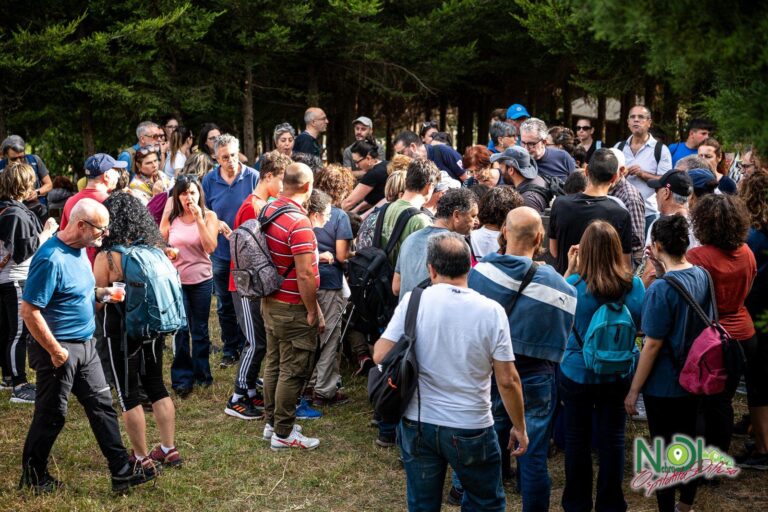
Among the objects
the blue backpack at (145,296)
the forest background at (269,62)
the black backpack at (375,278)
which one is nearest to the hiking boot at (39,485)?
the blue backpack at (145,296)

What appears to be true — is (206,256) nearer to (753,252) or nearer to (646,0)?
(753,252)

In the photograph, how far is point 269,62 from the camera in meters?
15.1

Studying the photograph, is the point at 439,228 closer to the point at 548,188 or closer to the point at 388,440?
the point at 388,440

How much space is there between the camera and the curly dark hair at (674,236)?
4.23 meters

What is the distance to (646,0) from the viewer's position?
87.6 inches

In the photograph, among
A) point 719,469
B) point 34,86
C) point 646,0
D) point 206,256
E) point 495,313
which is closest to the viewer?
point 646,0

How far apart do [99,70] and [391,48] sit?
5296 millimetres

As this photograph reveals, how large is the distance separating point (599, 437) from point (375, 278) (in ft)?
6.74

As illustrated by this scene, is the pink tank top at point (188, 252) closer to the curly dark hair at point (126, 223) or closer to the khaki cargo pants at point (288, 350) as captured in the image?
the khaki cargo pants at point (288, 350)

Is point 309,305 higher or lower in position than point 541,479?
higher

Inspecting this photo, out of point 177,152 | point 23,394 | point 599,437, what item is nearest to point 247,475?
point 599,437

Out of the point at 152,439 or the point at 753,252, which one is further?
the point at 152,439

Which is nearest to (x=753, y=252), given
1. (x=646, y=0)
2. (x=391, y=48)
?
(x=646, y=0)

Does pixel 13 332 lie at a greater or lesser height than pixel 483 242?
lesser
